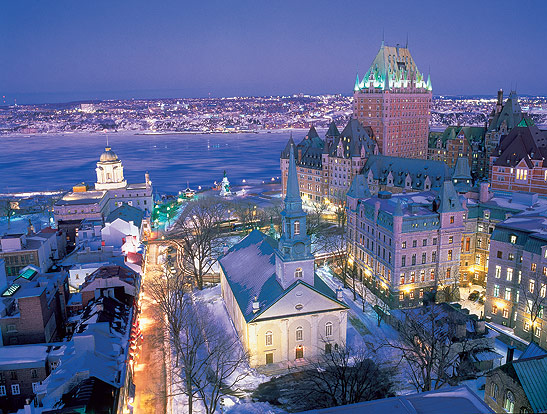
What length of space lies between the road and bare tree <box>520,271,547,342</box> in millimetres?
33735

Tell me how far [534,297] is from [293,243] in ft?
75.8

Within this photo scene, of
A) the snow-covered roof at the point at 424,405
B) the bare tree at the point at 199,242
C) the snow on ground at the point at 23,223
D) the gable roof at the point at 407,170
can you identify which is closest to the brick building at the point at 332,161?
the gable roof at the point at 407,170

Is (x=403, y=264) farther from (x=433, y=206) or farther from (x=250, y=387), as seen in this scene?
(x=250, y=387)

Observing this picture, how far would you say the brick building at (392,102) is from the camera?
12275 centimetres

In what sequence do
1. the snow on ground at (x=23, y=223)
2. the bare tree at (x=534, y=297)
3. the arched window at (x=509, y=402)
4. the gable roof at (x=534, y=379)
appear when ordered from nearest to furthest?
the gable roof at (x=534, y=379), the arched window at (x=509, y=402), the bare tree at (x=534, y=297), the snow on ground at (x=23, y=223)

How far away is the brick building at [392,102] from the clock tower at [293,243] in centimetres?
8632

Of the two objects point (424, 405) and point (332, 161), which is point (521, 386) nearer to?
point (424, 405)

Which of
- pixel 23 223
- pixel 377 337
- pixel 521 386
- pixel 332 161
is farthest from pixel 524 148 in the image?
pixel 23 223

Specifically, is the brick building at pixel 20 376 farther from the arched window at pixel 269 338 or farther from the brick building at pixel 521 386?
the brick building at pixel 521 386

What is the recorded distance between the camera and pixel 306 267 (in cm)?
4266

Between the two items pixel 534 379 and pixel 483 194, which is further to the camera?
pixel 483 194

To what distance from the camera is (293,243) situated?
4181cm

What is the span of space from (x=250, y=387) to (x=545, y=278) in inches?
1132

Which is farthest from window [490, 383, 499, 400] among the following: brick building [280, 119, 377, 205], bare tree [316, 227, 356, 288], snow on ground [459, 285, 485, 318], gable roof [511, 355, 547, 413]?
brick building [280, 119, 377, 205]
